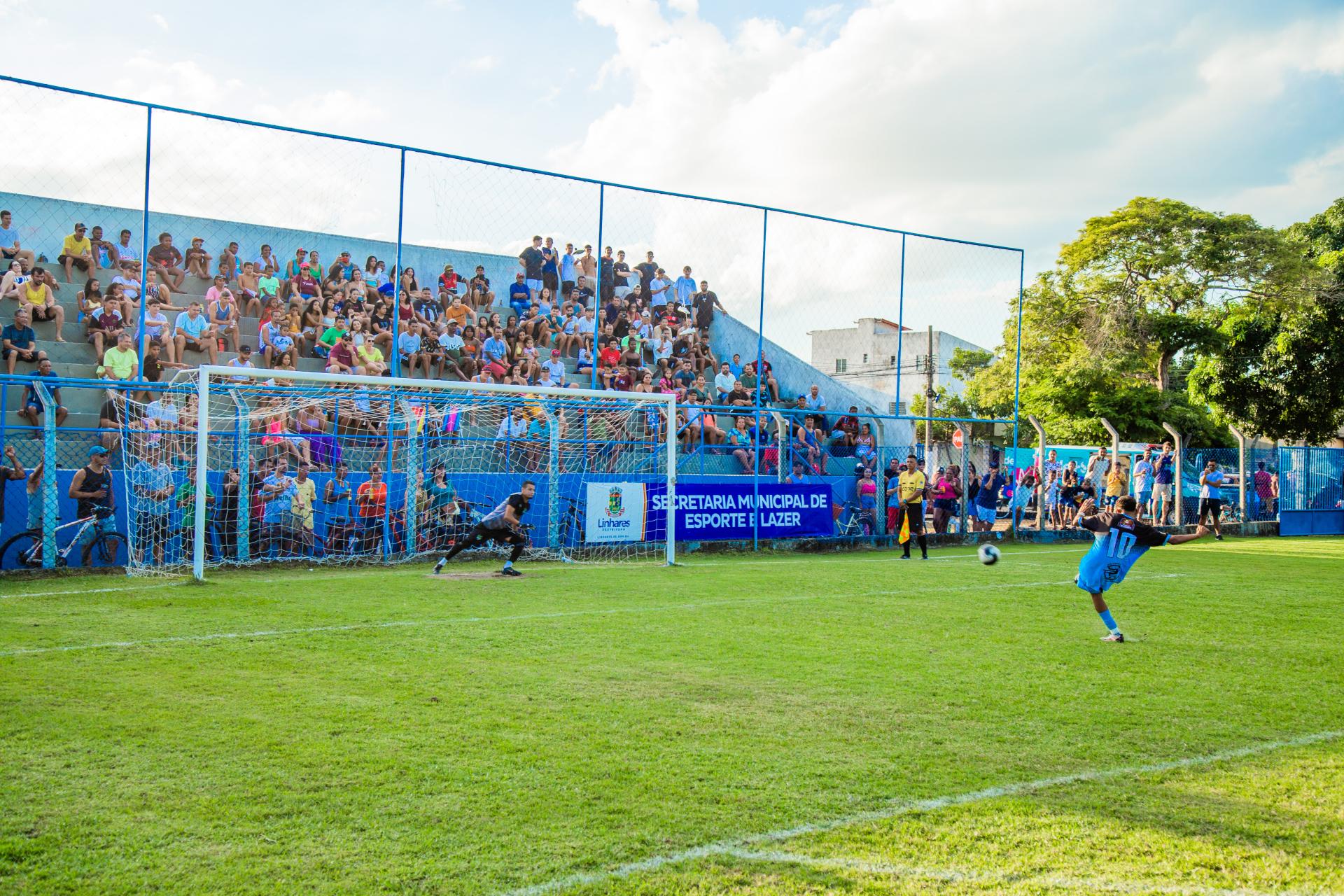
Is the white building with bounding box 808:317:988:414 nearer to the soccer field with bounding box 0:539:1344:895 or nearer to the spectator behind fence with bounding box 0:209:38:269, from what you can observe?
the spectator behind fence with bounding box 0:209:38:269

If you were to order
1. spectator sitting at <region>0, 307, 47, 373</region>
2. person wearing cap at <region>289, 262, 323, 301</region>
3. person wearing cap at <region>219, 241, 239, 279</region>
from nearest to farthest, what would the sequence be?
spectator sitting at <region>0, 307, 47, 373</region> → person wearing cap at <region>219, 241, 239, 279</region> → person wearing cap at <region>289, 262, 323, 301</region>

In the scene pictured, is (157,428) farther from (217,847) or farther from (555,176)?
(217,847)

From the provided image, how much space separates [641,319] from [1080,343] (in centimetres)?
2348

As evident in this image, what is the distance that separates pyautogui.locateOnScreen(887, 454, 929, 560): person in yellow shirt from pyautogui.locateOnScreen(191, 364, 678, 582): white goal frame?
391cm

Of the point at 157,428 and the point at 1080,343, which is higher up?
the point at 1080,343

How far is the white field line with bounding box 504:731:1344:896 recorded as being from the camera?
3.85 metres

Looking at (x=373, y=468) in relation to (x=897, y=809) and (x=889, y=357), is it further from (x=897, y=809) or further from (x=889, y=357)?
(x=889, y=357)

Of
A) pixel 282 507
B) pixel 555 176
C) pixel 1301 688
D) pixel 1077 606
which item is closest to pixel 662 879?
pixel 1301 688

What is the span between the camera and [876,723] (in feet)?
20.1

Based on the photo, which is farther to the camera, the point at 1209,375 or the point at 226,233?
the point at 1209,375

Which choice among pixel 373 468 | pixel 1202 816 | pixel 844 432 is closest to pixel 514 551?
pixel 373 468

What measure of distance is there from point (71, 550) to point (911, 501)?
12.5 meters

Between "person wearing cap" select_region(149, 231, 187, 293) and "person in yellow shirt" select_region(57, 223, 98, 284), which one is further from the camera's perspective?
"person wearing cap" select_region(149, 231, 187, 293)

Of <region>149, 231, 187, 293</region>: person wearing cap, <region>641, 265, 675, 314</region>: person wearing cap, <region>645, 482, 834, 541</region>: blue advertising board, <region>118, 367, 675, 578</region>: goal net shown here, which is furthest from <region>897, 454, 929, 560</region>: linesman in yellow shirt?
<region>149, 231, 187, 293</region>: person wearing cap
